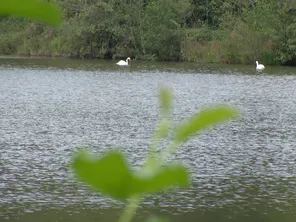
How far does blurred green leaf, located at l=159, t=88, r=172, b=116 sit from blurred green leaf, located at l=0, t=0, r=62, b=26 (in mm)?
113

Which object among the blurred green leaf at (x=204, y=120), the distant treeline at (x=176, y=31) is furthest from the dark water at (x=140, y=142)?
the distant treeline at (x=176, y=31)

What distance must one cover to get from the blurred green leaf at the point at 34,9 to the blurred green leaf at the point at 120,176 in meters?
0.13

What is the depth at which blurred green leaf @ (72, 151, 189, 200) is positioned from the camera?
1.72 feet

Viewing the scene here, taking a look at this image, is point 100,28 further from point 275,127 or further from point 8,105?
point 275,127

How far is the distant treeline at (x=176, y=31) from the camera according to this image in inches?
1640

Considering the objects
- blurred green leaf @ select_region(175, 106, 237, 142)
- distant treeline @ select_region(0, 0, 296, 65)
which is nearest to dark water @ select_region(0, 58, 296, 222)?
blurred green leaf @ select_region(175, 106, 237, 142)

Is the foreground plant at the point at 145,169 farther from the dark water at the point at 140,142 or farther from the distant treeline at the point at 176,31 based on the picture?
the distant treeline at the point at 176,31

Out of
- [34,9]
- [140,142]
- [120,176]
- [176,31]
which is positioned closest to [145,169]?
[120,176]

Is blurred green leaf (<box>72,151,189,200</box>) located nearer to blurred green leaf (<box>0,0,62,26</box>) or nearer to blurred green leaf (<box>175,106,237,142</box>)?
blurred green leaf (<box>175,106,237,142</box>)

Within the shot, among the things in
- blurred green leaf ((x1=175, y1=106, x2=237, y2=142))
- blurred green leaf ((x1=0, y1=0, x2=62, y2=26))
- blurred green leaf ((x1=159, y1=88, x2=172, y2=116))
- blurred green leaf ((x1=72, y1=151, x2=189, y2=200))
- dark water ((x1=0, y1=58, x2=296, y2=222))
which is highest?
blurred green leaf ((x1=0, y1=0, x2=62, y2=26))

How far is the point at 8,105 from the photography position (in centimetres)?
2194

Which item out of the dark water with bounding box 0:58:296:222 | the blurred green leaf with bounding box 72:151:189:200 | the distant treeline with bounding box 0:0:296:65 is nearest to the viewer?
the blurred green leaf with bounding box 72:151:189:200

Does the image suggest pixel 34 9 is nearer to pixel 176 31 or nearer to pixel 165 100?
pixel 165 100

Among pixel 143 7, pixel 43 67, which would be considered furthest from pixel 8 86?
pixel 143 7
